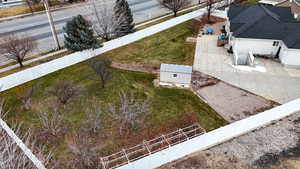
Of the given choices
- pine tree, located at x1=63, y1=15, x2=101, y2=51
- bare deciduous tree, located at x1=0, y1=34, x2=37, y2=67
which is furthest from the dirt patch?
bare deciduous tree, located at x1=0, y1=34, x2=37, y2=67

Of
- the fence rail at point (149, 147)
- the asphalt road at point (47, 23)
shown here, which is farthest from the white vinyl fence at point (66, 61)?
the fence rail at point (149, 147)

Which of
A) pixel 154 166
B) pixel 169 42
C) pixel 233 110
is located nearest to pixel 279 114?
pixel 233 110

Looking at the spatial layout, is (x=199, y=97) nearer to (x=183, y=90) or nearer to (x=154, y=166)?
(x=183, y=90)

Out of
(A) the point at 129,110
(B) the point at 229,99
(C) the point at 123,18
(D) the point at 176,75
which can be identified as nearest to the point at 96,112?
(A) the point at 129,110

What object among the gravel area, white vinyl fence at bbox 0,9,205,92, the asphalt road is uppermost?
the asphalt road

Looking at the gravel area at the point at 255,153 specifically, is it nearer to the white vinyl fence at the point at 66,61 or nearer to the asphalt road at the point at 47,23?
the white vinyl fence at the point at 66,61

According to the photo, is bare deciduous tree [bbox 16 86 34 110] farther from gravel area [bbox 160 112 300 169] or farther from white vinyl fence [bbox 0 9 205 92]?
gravel area [bbox 160 112 300 169]

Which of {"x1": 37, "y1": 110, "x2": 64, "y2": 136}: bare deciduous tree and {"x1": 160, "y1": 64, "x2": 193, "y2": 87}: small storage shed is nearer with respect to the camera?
{"x1": 37, "y1": 110, "x2": 64, "y2": 136}: bare deciduous tree
